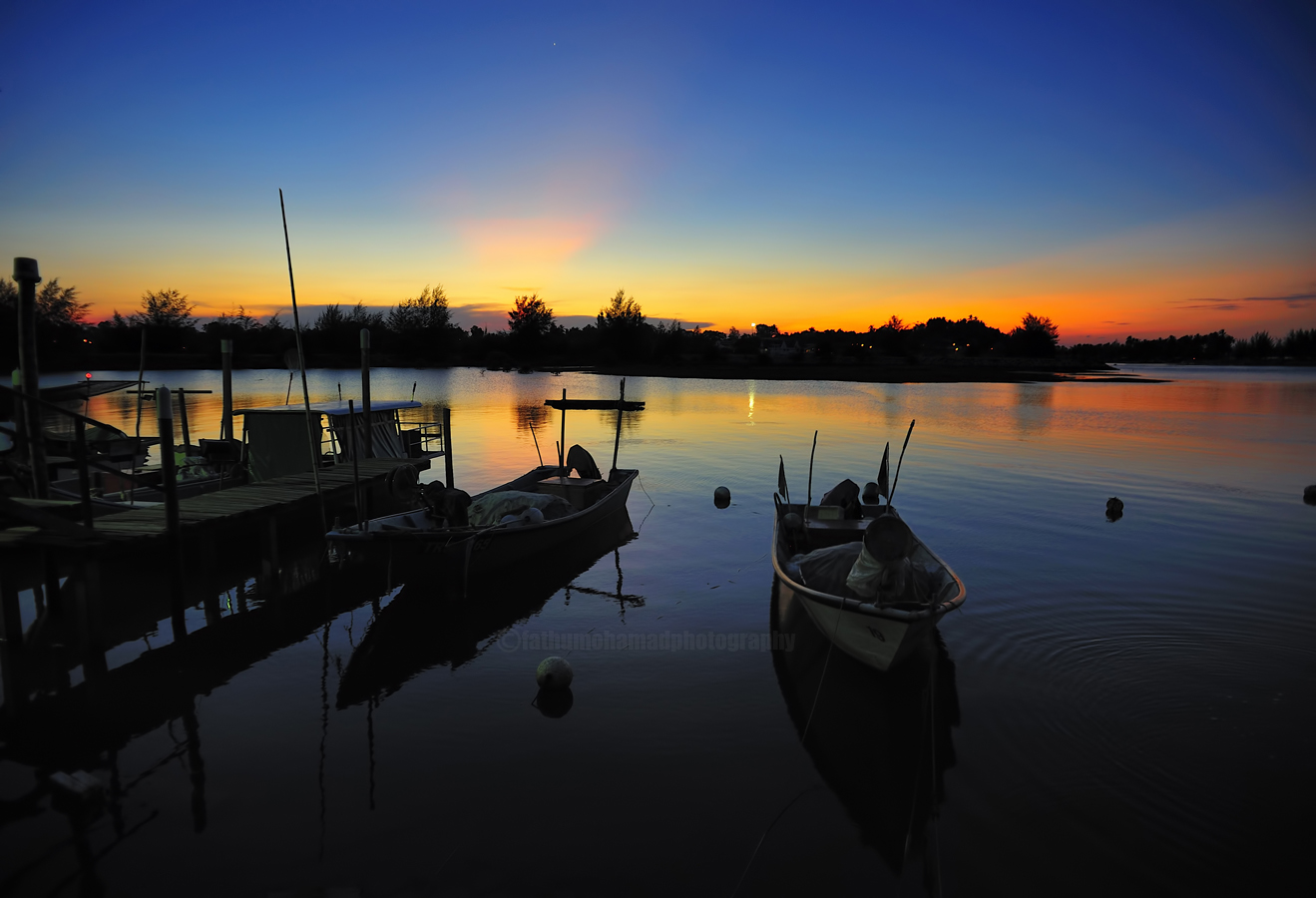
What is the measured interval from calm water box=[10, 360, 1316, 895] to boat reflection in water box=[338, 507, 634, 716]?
0.22 feet

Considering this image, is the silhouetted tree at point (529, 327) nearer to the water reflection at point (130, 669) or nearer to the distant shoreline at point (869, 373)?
the distant shoreline at point (869, 373)

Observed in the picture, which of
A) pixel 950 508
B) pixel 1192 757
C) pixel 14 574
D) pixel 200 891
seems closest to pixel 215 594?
pixel 14 574

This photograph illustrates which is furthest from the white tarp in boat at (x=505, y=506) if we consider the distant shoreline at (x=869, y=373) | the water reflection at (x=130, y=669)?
the distant shoreline at (x=869, y=373)

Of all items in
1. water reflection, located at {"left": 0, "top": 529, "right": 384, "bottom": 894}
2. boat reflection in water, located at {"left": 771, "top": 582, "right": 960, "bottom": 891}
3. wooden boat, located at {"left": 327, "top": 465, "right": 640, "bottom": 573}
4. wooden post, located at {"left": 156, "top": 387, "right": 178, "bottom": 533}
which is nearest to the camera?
water reflection, located at {"left": 0, "top": 529, "right": 384, "bottom": 894}

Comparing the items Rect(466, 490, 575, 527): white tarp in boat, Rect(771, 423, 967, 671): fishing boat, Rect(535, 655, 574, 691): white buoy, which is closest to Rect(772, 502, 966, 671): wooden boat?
Rect(771, 423, 967, 671): fishing boat

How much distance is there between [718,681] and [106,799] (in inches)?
250

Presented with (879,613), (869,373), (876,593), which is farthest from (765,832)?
(869,373)

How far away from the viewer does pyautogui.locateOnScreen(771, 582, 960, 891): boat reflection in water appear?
6.23 m

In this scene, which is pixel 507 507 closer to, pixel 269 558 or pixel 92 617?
pixel 269 558

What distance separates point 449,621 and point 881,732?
671cm

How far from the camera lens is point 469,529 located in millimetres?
11820

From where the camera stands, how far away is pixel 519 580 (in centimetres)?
1302

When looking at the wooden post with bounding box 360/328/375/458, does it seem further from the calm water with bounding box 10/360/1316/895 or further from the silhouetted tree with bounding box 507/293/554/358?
the silhouetted tree with bounding box 507/293/554/358

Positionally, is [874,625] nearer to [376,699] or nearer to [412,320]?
[376,699]
